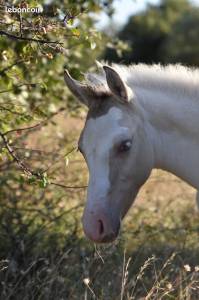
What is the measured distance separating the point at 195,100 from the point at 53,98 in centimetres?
287

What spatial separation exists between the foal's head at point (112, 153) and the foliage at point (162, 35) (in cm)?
3594

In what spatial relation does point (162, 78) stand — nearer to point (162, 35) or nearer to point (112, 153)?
point (112, 153)

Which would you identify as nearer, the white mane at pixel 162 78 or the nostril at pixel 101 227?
the nostril at pixel 101 227

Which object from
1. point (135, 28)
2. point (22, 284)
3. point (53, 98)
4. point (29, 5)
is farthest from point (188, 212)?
point (135, 28)

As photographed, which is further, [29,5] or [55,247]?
[55,247]

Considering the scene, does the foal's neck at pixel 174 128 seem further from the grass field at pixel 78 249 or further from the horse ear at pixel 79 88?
the grass field at pixel 78 249

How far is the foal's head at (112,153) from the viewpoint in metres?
3.90

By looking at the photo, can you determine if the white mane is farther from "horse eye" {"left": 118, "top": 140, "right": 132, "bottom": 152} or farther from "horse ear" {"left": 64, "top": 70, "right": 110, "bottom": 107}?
"horse eye" {"left": 118, "top": 140, "right": 132, "bottom": 152}

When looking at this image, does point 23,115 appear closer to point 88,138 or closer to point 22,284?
point 88,138

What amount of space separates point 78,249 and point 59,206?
3.13 ft

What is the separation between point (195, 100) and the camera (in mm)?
4309

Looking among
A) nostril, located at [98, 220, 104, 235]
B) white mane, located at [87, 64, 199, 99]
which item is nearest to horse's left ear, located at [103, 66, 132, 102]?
white mane, located at [87, 64, 199, 99]

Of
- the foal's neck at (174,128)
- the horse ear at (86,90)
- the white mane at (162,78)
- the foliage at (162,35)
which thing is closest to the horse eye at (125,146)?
the foal's neck at (174,128)

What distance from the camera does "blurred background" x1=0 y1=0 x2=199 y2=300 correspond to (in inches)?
172
